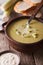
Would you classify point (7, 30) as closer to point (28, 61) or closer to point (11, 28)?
point (11, 28)

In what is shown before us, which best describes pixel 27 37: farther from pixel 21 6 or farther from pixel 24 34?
pixel 21 6

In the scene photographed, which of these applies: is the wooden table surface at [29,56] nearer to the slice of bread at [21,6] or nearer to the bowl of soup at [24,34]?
the bowl of soup at [24,34]

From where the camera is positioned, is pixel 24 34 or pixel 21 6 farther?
pixel 21 6

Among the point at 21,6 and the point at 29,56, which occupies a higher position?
the point at 21,6

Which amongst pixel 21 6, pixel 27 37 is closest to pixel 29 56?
pixel 27 37

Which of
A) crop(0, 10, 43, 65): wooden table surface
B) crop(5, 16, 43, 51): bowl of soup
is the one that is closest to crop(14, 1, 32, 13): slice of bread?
crop(5, 16, 43, 51): bowl of soup

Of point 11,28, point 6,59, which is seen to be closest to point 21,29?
point 11,28
